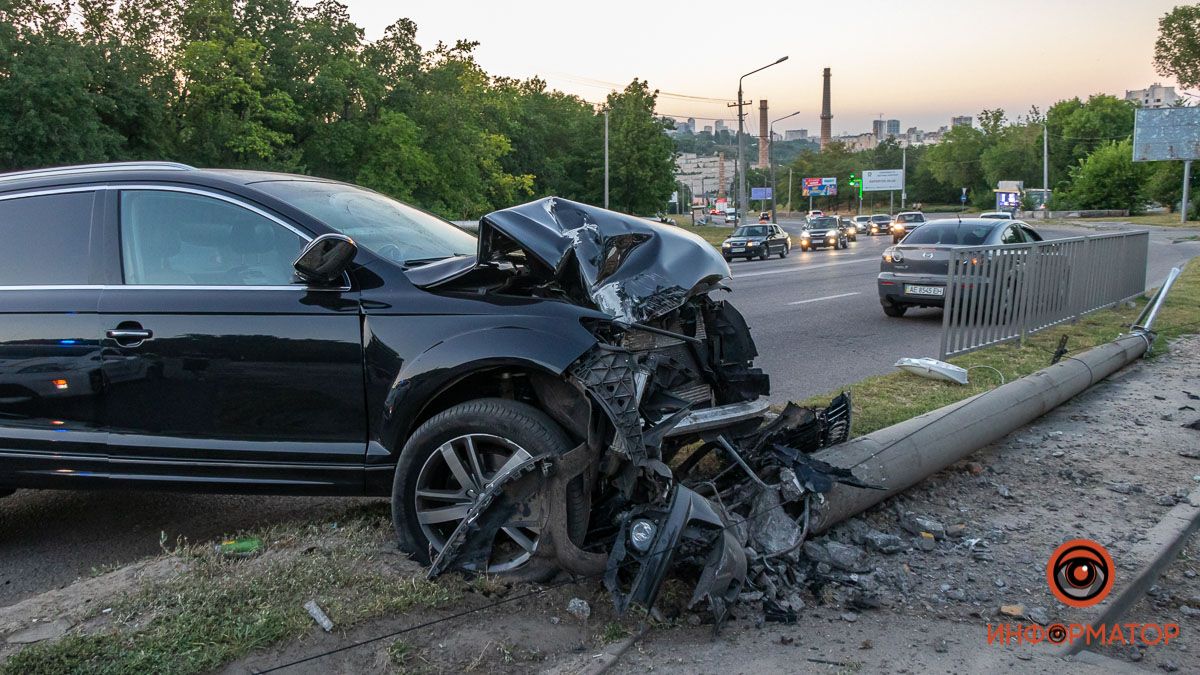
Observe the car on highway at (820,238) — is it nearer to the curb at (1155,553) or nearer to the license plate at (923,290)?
the license plate at (923,290)

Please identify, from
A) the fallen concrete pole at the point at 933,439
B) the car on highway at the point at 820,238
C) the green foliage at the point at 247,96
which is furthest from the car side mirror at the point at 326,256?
the car on highway at the point at 820,238

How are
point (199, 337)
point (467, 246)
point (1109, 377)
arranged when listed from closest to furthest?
point (199, 337) → point (467, 246) → point (1109, 377)

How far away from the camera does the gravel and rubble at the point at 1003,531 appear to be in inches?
142

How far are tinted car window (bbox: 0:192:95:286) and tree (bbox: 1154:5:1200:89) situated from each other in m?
97.1

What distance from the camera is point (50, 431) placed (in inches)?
160

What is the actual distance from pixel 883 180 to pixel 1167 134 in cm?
5849

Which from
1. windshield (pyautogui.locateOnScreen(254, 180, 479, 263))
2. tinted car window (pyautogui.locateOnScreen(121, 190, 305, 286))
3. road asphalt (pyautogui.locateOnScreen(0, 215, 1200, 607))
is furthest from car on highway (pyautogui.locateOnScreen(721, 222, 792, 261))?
tinted car window (pyautogui.locateOnScreen(121, 190, 305, 286))

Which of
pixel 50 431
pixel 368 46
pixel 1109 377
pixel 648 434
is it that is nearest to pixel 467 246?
pixel 648 434

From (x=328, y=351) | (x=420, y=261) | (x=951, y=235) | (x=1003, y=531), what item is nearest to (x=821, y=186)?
(x=951, y=235)

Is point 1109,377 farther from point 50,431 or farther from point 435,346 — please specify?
point 50,431

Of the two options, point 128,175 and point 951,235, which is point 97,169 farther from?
point 951,235

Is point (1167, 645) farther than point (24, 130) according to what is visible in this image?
No

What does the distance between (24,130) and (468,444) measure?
1122 inches

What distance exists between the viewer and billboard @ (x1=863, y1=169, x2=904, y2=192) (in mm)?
121312
